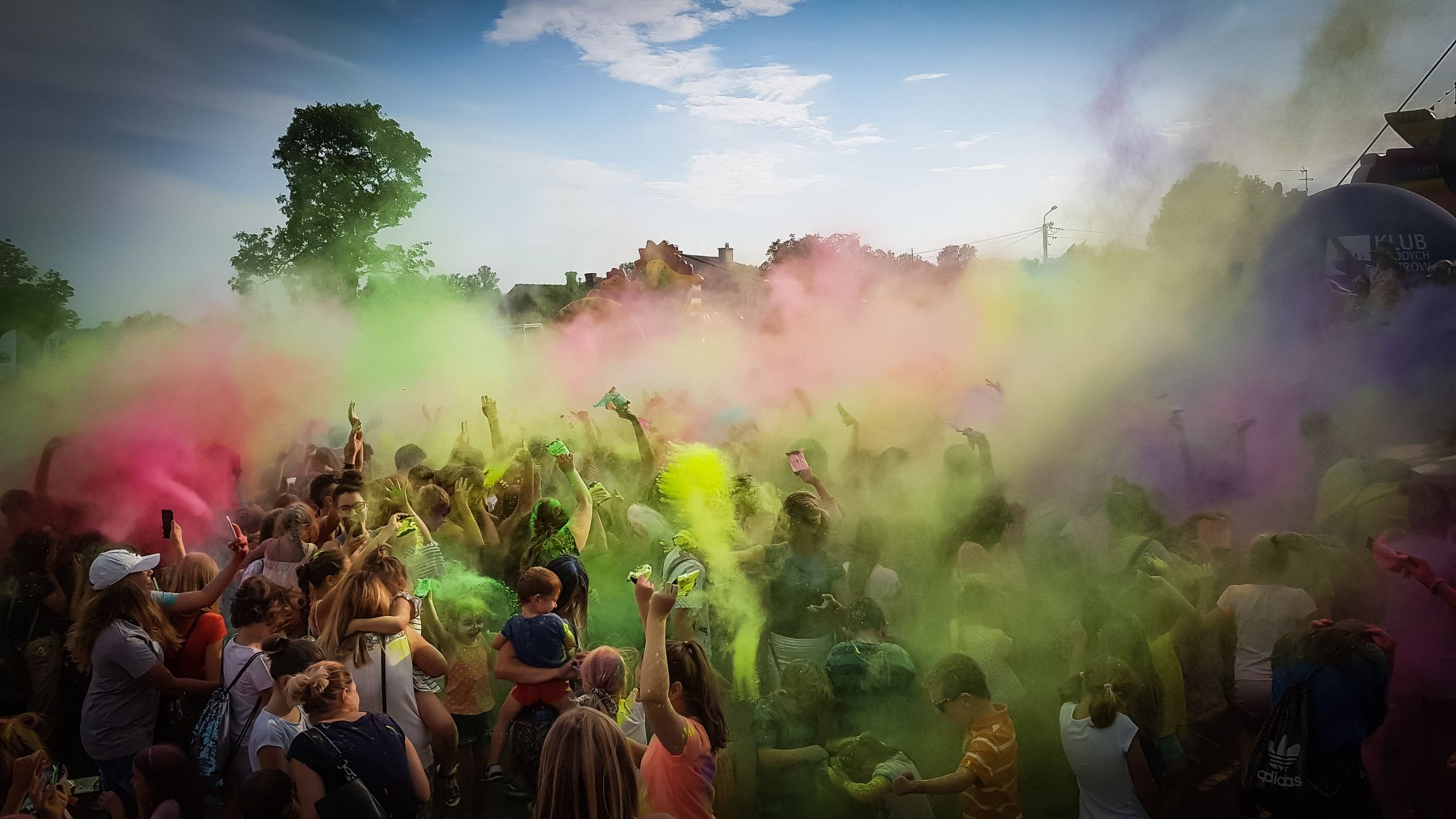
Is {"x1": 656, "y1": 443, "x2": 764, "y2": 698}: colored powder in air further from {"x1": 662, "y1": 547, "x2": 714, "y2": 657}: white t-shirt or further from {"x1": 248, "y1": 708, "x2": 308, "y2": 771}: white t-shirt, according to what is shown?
{"x1": 248, "y1": 708, "x2": 308, "y2": 771}: white t-shirt

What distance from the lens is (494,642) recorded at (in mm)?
3570

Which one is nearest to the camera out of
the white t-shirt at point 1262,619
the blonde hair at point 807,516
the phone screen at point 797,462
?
the white t-shirt at point 1262,619

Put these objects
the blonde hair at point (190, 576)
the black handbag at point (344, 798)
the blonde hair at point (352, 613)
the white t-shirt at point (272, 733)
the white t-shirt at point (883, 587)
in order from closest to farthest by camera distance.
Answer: the black handbag at point (344, 798) < the white t-shirt at point (272, 733) < the blonde hair at point (352, 613) < the blonde hair at point (190, 576) < the white t-shirt at point (883, 587)

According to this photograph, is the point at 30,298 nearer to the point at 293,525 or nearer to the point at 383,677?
the point at 293,525

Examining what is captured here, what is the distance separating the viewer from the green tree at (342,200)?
10.5 metres

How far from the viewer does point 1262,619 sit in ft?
12.3

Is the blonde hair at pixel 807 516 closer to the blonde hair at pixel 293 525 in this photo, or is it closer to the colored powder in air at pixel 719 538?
the colored powder in air at pixel 719 538

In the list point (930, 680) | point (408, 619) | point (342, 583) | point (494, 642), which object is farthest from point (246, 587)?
point (930, 680)

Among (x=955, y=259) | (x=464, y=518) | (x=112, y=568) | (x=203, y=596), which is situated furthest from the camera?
(x=955, y=259)

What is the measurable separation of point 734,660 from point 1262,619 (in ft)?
8.50

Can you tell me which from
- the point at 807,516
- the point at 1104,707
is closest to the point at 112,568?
the point at 807,516

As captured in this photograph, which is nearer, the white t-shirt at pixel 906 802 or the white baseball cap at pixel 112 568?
the white t-shirt at pixel 906 802

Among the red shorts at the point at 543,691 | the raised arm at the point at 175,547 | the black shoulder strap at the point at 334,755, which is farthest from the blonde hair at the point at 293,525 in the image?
the black shoulder strap at the point at 334,755

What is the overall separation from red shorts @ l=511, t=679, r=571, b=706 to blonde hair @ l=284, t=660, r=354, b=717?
780 millimetres
